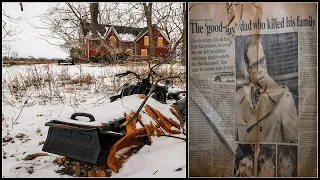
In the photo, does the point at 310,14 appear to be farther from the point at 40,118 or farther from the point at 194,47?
the point at 40,118

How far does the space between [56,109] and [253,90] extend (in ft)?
5.79

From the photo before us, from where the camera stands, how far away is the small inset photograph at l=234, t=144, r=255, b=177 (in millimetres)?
1130

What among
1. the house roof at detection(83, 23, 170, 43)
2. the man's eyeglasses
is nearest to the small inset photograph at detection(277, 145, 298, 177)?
the man's eyeglasses

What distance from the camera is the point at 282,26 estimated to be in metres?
1.06

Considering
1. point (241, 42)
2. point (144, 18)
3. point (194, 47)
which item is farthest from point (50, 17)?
point (241, 42)

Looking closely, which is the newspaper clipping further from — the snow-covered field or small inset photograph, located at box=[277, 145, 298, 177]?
the snow-covered field

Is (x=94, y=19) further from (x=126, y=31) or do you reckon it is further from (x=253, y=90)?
(x=253, y=90)

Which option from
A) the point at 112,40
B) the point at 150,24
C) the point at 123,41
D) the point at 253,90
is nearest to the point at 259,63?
the point at 253,90

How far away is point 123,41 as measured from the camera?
2244mm

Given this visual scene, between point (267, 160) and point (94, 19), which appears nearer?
point (267, 160)

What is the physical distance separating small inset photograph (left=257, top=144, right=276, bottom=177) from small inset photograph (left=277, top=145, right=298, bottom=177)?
2 cm

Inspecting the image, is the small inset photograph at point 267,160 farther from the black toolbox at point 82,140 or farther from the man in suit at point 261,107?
the black toolbox at point 82,140

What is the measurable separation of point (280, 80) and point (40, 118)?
1864 millimetres

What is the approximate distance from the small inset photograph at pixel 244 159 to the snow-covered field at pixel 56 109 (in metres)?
0.25
